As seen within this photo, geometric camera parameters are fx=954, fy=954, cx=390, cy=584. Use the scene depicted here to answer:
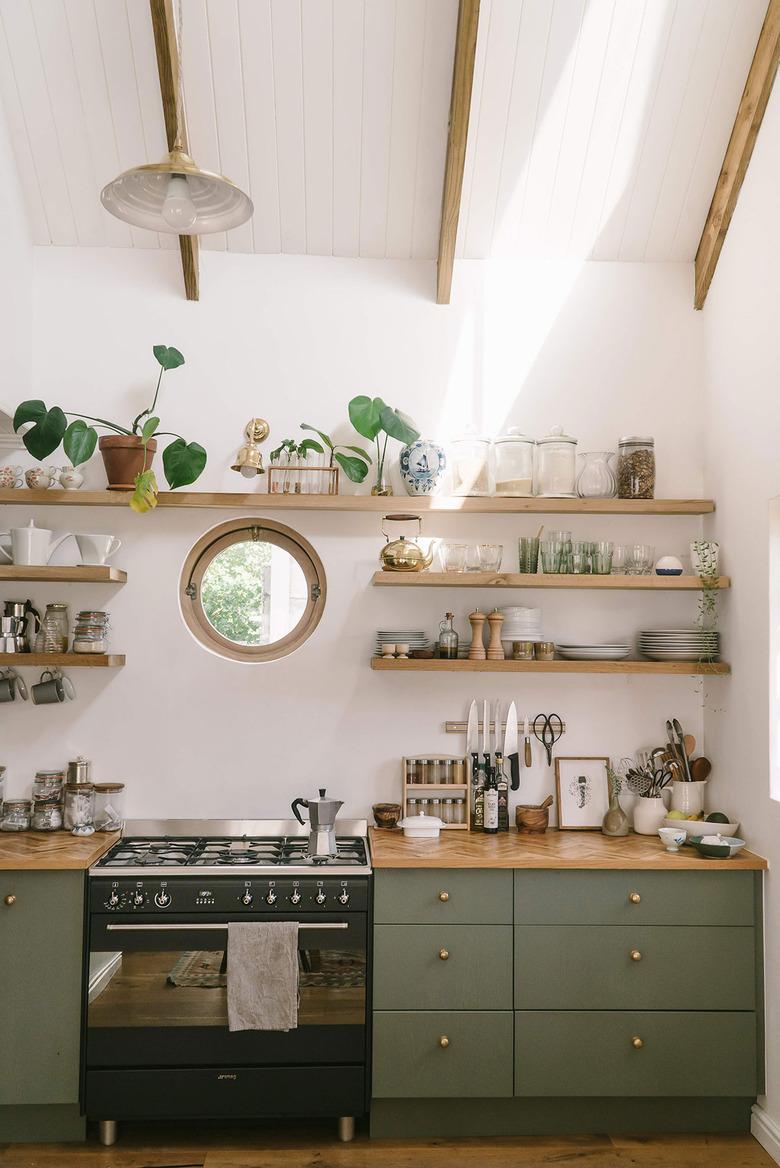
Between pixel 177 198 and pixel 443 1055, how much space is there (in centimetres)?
286

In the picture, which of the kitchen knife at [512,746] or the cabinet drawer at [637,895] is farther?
the kitchen knife at [512,746]

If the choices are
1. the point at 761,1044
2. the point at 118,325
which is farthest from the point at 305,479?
the point at 761,1044

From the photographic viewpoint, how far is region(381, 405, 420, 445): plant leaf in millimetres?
3828

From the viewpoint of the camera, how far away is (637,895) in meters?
3.38

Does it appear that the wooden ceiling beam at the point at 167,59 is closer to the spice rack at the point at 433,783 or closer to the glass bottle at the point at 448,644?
the glass bottle at the point at 448,644

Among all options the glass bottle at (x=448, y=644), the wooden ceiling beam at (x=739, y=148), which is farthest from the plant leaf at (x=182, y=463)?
the wooden ceiling beam at (x=739, y=148)

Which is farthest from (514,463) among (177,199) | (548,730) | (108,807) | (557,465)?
(108,807)

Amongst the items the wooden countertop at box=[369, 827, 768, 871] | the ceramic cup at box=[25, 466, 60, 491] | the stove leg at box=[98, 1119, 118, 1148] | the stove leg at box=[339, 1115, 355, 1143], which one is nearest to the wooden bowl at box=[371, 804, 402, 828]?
the wooden countertop at box=[369, 827, 768, 871]

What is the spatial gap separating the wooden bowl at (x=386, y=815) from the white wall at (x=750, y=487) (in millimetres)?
1308

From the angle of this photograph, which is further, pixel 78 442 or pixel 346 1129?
pixel 78 442

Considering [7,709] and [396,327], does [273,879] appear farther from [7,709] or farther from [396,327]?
[396,327]

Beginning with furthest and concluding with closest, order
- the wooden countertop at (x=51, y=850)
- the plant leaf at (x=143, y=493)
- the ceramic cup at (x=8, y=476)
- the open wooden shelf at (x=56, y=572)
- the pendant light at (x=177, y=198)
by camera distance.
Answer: the ceramic cup at (x=8, y=476)
the open wooden shelf at (x=56, y=572)
the plant leaf at (x=143, y=493)
the wooden countertop at (x=51, y=850)
the pendant light at (x=177, y=198)

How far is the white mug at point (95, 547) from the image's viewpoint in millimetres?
3750

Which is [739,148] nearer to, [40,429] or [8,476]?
[40,429]
